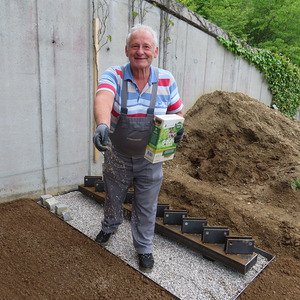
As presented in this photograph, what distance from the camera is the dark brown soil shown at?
6.75ft

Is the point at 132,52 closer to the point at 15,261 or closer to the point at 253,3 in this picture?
the point at 15,261

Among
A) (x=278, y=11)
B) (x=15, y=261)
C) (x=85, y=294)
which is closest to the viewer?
(x=85, y=294)

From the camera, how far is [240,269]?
2.35 meters

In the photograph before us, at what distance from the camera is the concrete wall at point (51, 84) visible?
3.18m

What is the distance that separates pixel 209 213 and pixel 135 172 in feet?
4.66

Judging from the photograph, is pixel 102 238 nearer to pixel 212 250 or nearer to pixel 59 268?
pixel 59 268

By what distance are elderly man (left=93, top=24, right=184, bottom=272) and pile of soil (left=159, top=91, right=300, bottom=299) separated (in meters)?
1.05

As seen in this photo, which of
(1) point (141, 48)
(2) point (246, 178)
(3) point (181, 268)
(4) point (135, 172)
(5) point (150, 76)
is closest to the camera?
(1) point (141, 48)

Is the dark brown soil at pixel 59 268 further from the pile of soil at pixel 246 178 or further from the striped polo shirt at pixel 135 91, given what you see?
the striped polo shirt at pixel 135 91

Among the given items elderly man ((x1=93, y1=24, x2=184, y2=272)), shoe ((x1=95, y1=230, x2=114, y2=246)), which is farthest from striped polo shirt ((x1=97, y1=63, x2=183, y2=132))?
shoe ((x1=95, y1=230, x2=114, y2=246))

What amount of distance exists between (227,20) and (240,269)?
1146 cm

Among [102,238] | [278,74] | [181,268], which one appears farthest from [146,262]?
[278,74]

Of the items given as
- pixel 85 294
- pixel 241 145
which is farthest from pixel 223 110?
pixel 85 294

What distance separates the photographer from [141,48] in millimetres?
2076
